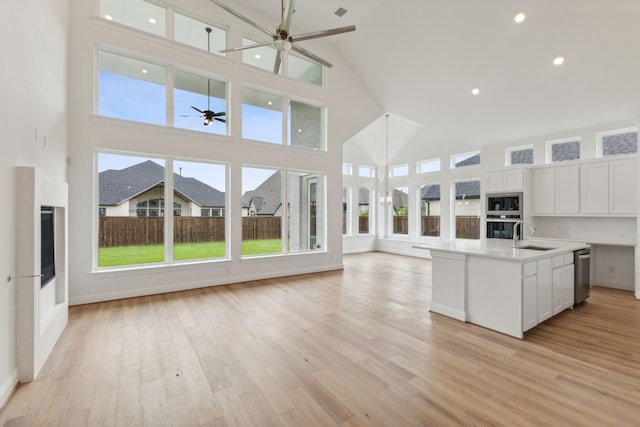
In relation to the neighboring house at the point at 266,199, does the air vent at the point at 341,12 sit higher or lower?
higher

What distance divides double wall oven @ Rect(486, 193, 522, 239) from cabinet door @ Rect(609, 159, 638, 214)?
4.55 feet

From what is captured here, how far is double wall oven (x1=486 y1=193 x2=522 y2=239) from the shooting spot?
20.1 ft

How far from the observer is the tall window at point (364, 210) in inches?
407

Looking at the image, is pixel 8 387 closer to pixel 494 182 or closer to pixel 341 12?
pixel 341 12

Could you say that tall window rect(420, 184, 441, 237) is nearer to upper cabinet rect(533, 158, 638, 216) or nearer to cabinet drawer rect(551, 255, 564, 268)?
upper cabinet rect(533, 158, 638, 216)

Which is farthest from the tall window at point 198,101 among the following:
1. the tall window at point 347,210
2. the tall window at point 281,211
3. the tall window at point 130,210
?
the tall window at point 347,210

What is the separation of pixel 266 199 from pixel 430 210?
559cm

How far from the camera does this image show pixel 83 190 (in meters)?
4.29

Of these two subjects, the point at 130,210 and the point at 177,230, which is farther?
the point at 177,230

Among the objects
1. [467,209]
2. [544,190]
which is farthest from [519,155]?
[467,209]

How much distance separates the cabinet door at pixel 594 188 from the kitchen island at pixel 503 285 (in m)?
1.88

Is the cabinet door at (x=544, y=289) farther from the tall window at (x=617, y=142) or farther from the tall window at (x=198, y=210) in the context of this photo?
the tall window at (x=198, y=210)

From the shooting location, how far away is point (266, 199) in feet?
20.6

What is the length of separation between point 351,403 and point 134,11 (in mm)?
6480
